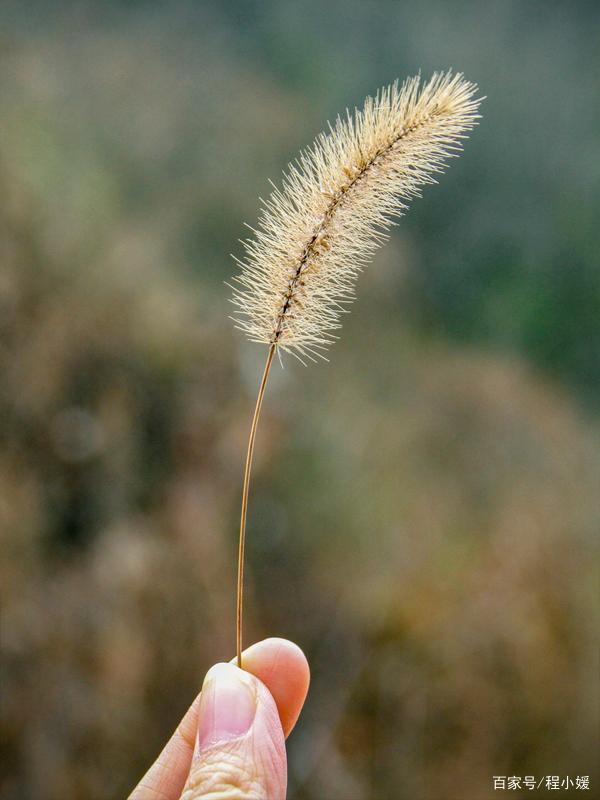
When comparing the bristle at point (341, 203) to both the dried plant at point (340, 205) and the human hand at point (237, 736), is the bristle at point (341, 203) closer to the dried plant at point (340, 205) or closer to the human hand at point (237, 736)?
the dried plant at point (340, 205)

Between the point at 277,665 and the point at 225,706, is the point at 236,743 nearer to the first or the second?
the point at 225,706

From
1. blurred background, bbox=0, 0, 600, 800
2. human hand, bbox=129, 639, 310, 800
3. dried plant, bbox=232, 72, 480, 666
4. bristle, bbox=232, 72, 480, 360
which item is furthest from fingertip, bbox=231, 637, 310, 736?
blurred background, bbox=0, 0, 600, 800

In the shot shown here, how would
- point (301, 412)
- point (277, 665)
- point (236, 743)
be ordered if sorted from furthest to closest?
point (301, 412), point (277, 665), point (236, 743)

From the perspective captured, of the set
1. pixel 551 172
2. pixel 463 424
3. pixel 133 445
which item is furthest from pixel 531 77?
pixel 133 445

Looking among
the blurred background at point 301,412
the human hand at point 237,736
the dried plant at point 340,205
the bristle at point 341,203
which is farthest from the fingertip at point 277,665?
the blurred background at point 301,412

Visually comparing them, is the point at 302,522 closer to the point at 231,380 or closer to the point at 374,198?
the point at 231,380

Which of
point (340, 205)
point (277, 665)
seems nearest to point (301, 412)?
point (277, 665)

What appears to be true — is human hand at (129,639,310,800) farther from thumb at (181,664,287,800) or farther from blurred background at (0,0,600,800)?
blurred background at (0,0,600,800)

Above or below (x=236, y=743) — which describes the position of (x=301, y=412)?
above
